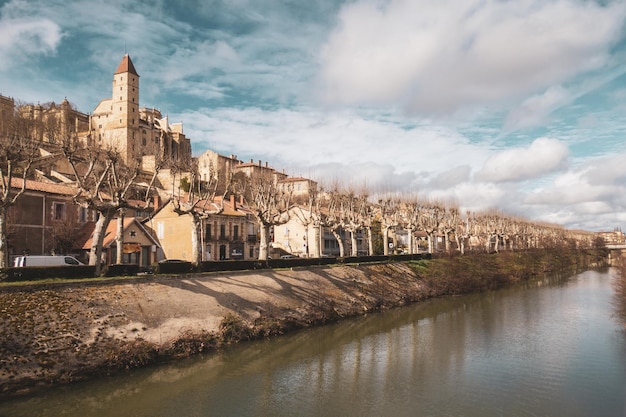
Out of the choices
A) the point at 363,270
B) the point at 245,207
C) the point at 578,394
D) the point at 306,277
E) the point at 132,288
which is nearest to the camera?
the point at 578,394

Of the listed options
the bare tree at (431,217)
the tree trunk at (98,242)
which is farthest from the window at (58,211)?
the bare tree at (431,217)

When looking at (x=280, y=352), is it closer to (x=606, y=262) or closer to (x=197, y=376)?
(x=197, y=376)

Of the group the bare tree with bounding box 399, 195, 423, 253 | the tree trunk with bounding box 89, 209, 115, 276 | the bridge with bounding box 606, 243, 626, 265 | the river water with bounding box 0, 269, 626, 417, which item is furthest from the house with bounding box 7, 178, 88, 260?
the bridge with bounding box 606, 243, 626, 265

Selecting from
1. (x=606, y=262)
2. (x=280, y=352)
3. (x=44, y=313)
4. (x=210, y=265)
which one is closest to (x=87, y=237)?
(x=210, y=265)

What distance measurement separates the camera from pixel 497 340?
28.7 metres

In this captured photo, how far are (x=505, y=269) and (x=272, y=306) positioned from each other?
1815 inches

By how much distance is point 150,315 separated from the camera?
961 inches

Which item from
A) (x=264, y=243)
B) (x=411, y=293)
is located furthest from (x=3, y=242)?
(x=411, y=293)

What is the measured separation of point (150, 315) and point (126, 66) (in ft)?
348

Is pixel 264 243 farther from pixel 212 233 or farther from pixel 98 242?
pixel 212 233

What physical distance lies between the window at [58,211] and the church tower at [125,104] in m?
66.9

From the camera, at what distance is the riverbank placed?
19.6 meters

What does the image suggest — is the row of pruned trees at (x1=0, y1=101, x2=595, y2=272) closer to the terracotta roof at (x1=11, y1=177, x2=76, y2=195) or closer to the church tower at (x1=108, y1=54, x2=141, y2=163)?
the terracotta roof at (x1=11, y1=177, x2=76, y2=195)

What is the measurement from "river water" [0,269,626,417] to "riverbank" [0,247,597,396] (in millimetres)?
976
